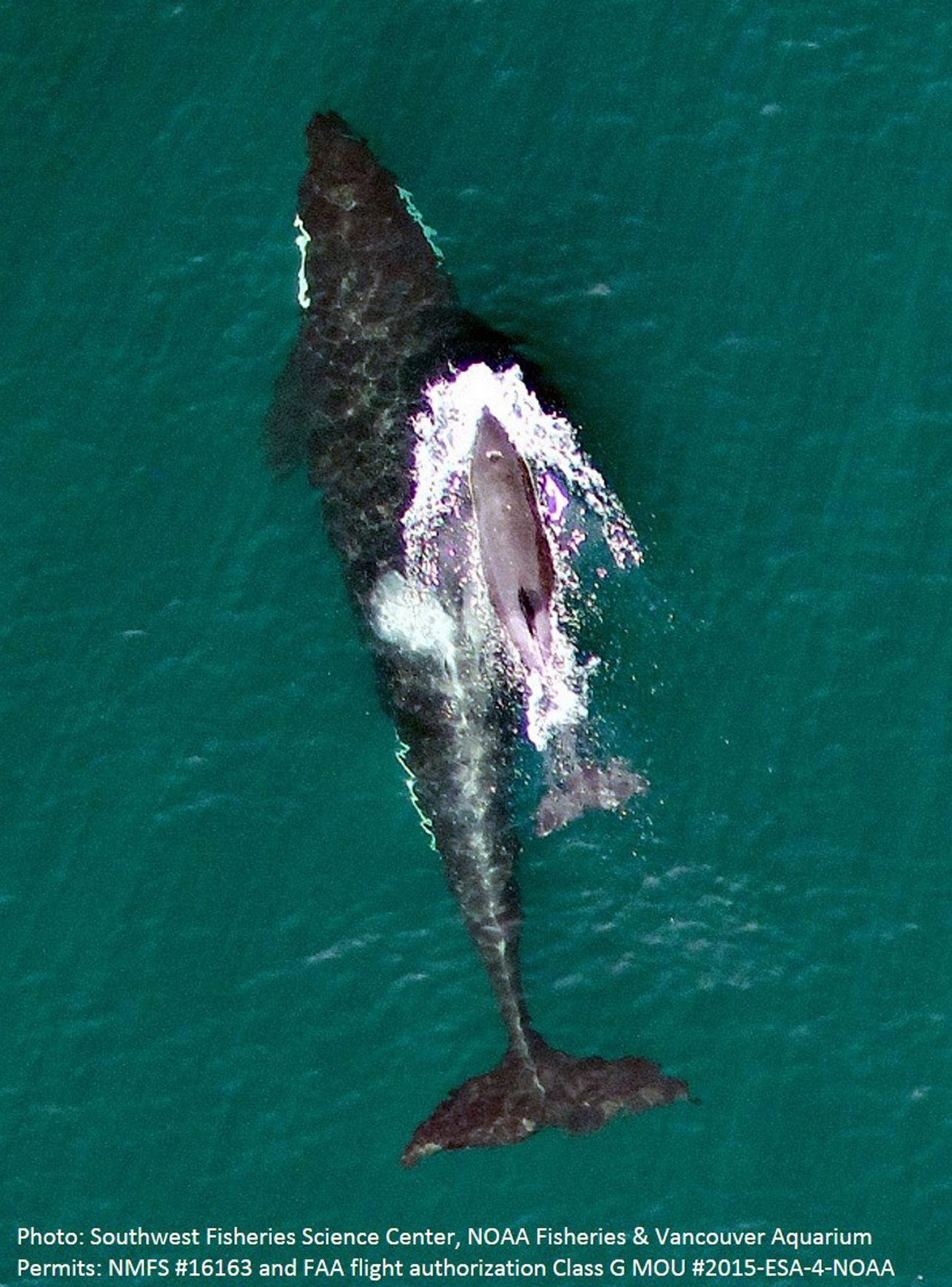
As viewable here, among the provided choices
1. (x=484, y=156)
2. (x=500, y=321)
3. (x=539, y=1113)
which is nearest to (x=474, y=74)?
(x=484, y=156)

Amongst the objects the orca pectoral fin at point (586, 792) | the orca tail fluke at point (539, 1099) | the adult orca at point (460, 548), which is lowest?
the orca tail fluke at point (539, 1099)

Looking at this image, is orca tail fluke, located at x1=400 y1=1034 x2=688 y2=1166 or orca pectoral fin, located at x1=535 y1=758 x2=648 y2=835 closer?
orca tail fluke, located at x1=400 y1=1034 x2=688 y2=1166

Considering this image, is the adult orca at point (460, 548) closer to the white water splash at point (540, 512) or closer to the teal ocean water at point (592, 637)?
the white water splash at point (540, 512)

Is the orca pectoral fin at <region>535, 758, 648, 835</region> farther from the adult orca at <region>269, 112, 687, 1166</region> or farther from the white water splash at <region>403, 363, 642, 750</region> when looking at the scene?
the white water splash at <region>403, 363, 642, 750</region>

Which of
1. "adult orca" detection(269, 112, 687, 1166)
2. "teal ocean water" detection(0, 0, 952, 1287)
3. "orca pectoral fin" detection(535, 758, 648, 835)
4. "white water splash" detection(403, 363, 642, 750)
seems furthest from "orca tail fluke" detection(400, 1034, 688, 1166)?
"white water splash" detection(403, 363, 642, 750)

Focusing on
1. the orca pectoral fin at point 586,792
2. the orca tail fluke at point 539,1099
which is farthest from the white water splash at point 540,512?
the orca tail fluke at point 539,1099

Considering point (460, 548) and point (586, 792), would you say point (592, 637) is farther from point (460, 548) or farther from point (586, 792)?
point (460, 548)

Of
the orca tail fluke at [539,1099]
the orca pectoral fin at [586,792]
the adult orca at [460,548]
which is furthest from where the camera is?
the orca pectoral fin at [586,792]
